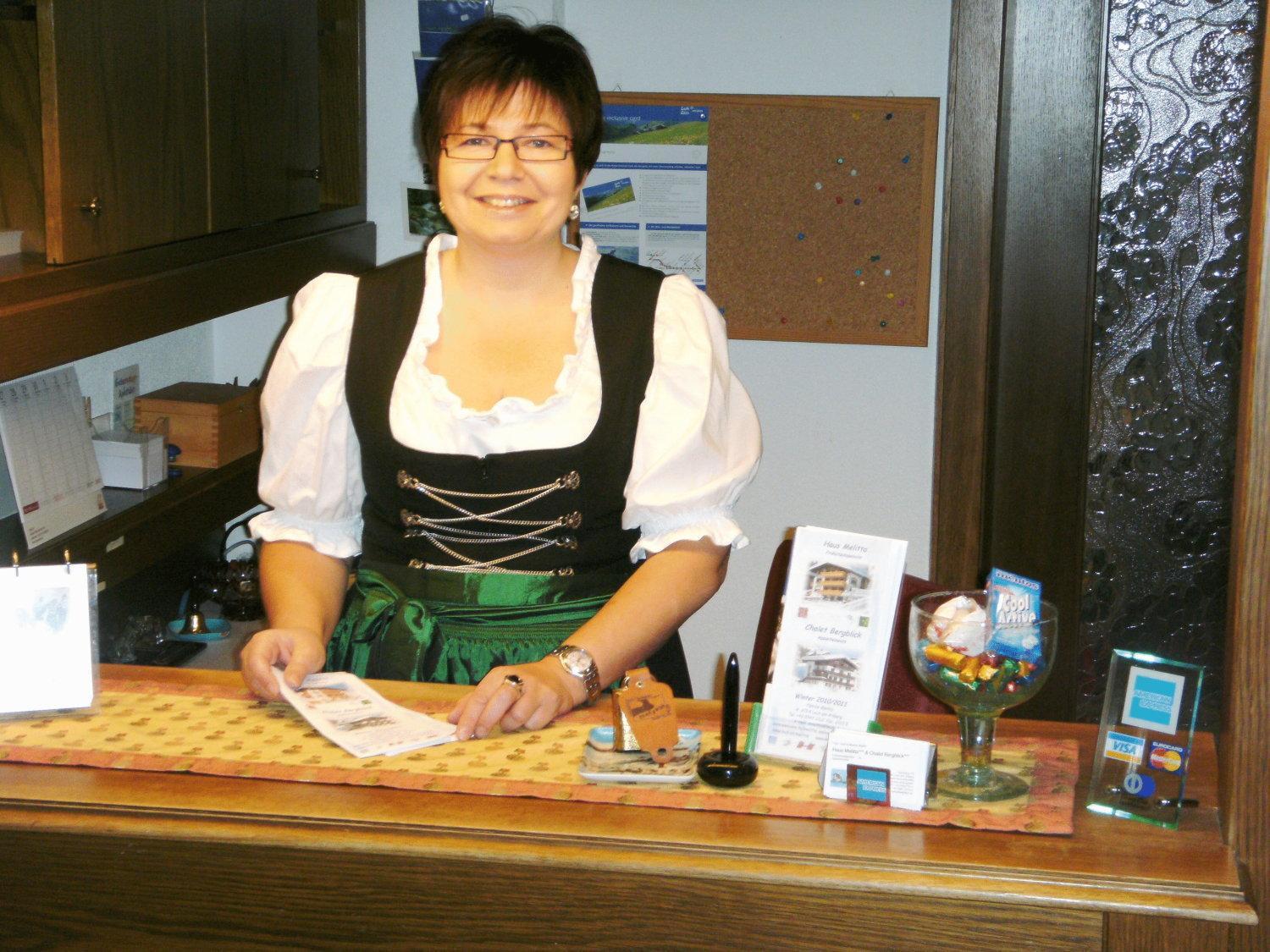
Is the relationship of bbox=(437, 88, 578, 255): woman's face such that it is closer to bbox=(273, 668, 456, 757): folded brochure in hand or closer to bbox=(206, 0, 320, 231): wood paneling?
bbox=(273, 668, 456, 757): folded brochure in hand

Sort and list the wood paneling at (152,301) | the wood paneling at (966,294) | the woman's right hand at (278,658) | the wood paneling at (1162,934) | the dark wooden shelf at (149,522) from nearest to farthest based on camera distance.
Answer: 1. the wood paneling at (1162,934)
2. the woman's right hand at (278,658)
3. the wood paneling at (152,301)
4. the dark wooden shelf at (149,522)
5. the wood paneling at (966,294)

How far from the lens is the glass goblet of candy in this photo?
4.05ft

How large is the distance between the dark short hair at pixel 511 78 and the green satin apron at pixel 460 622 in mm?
521

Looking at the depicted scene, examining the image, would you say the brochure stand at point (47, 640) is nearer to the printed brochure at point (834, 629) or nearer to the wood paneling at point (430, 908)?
the wood paneling at point (430, 908)

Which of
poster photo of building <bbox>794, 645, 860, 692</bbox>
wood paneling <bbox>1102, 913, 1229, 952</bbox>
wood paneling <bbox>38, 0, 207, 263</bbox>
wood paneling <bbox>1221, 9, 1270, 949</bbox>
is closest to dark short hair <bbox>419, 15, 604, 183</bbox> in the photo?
wood paneling <bbox>38, 0, 207, 263</bbox>

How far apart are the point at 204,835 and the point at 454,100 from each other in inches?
36.8

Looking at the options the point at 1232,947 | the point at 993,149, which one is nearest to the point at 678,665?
the point at 1232,947

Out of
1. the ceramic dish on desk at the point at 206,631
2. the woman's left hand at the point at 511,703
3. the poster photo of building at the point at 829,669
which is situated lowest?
the ceramic dish on desk at the point at 206,631

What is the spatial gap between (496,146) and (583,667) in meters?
0.64

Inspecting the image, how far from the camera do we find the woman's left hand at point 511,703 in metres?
1.39

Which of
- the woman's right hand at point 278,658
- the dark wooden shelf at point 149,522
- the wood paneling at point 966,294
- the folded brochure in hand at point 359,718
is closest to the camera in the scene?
the folded brochure in hand at point 359,718

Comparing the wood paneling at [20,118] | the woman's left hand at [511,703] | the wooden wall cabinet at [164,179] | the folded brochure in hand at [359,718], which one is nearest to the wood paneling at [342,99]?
the wooden wall cabinet at [164,179]

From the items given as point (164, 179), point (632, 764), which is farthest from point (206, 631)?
point (632, 764)

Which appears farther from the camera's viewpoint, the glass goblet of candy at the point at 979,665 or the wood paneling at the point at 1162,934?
the glass goblet of candy at the point at 979,665
